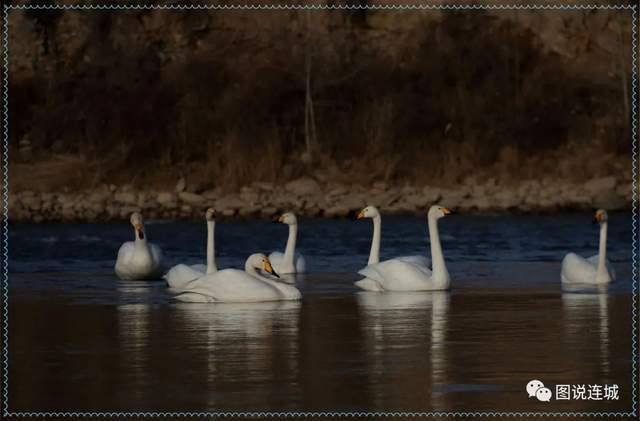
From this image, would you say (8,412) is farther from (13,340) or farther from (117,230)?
(117,230)

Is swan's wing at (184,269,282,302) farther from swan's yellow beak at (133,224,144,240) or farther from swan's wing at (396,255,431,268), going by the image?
swan's yellow beak at (133,224,144,240)

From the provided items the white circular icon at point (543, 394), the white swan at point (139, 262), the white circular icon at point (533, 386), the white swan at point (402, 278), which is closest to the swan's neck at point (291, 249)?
the white swan at point (139, 262)

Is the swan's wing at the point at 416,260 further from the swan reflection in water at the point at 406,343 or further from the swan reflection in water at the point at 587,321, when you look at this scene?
the swan reflection in water at the point at 587,321

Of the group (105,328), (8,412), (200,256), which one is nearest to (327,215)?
(200,256)

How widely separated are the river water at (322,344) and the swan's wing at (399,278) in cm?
24

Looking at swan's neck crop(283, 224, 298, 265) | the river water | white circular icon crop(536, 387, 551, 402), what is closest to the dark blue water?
swan's neck crop(283, 224, 298, 265)

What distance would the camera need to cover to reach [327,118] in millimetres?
50594

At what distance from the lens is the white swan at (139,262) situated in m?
22.9

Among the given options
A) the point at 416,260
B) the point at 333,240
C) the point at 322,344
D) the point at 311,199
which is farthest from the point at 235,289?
the point at 311,199

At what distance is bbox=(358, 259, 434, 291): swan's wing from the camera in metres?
20.1

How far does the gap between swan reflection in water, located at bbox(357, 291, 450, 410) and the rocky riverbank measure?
77.0ft

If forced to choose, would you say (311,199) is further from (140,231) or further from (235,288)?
(235,288)

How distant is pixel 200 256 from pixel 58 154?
2001cm

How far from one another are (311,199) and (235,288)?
84.4 feet
